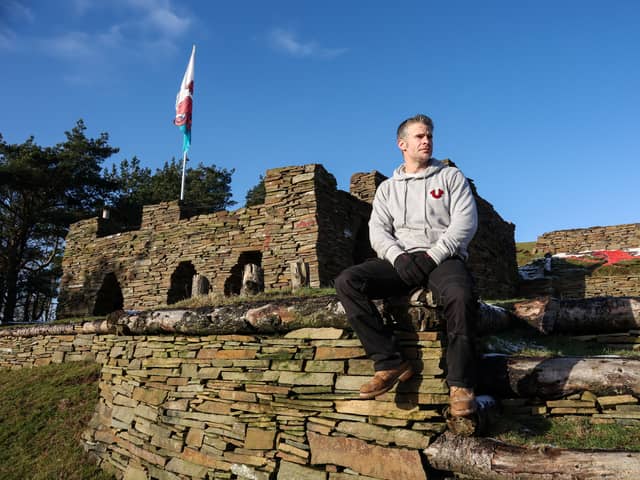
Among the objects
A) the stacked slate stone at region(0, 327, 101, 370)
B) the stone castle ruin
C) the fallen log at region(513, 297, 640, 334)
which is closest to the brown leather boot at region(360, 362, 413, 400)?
the fallen log at region(513, 297, 640, 334)

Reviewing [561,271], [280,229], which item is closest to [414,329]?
[280,229]

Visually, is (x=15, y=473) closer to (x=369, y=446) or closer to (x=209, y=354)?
(x=209, y=354)

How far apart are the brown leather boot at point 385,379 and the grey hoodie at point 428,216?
0.74 metres

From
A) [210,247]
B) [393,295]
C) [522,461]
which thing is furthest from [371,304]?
[210,247]

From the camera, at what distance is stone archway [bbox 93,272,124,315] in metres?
16.9

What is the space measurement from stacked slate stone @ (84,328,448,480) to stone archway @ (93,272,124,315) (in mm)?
12562

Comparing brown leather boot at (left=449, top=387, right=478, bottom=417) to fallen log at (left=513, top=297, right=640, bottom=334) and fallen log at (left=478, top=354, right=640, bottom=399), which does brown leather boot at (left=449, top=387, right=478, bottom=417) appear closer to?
fallen log at (left=478, top=354, right=640, bottom=399)

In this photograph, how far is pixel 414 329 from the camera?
3.27m

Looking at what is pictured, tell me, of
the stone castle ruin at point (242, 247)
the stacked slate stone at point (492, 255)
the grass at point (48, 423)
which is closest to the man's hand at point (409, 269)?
the grass at point (48, 423)

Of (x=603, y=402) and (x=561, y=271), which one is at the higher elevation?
(x=561, y=271)

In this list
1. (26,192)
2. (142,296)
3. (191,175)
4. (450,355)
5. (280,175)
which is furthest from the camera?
(191,175)

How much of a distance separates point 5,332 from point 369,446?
12.3 m

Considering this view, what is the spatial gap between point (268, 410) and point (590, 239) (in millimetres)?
23669

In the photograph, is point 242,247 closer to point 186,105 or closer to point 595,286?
point 186,105
